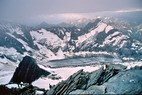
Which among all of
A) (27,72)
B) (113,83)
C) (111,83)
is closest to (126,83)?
(113,83)

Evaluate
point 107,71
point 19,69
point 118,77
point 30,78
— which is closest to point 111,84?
point 118,77

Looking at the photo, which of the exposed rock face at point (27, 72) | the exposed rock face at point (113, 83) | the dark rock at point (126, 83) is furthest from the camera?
the exposed rock face at point (27, 72)

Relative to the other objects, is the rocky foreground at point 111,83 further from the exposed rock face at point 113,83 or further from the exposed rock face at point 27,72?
the exposed rock face at point 27,72

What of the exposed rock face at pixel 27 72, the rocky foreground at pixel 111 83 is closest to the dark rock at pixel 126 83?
the rocky foreground at pixel 111 83

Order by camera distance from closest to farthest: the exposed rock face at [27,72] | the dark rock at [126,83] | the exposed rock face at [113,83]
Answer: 1. the dark rock at [126,83]
2. the exposed rock face at [113,83]
3. the exposed rock face at [27,72]

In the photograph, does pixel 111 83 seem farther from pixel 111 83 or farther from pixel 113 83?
pixel 113 83

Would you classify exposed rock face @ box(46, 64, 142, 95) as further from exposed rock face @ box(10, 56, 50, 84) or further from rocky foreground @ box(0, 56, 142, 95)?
exposed rock face @ box(10, 56, 50, 84)

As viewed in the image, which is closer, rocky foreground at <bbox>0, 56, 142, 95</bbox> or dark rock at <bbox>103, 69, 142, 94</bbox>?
dark rock at <bbox>103, 69, 142, 94</bbox>

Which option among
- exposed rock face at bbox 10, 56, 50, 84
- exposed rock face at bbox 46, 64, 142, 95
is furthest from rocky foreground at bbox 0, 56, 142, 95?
exposed rock face at bbox 10, 56, 50, 84
